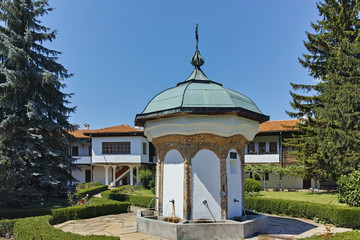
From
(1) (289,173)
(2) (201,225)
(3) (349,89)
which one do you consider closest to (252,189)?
(1) (289,173)


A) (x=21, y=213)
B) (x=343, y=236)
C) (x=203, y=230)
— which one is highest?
(x=343, y=236)

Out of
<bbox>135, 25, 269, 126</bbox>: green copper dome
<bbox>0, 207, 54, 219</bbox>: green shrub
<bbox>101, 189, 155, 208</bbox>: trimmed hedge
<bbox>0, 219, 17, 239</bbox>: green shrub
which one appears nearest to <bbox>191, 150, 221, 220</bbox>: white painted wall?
<bbox>135, 25, 269, 126</bbox>: green copper dome

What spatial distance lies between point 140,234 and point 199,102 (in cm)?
444

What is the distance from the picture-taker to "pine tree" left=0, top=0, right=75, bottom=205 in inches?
560

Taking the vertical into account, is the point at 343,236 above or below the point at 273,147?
below

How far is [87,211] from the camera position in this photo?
1262cm

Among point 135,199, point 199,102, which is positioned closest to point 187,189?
point 199,102

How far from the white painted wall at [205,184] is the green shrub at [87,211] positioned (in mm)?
6322

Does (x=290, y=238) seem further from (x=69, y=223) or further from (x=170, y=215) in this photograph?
A: (x=69, y=223)

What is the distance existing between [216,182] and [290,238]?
8.60 ft

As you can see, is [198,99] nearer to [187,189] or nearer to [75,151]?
[187,189]

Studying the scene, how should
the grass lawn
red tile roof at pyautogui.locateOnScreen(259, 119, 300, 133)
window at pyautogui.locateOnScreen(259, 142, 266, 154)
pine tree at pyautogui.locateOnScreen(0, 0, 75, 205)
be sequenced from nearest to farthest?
pine tree at pyautogui.locateOnScreen(0, 0, 75, 205) < the grass lawn < red tile roof at pyautogui.locateOnScreen(259, 119, 300, 133) < window at pyautogui.locateOnScreen(259, 142, 266, 154)

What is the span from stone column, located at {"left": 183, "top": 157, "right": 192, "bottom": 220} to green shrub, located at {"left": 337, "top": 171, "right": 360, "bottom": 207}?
845cm

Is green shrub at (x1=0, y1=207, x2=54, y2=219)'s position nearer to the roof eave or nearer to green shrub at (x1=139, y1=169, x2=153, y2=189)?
the roof eave
